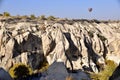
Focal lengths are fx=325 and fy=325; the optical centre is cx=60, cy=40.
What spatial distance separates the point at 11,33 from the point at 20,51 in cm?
473

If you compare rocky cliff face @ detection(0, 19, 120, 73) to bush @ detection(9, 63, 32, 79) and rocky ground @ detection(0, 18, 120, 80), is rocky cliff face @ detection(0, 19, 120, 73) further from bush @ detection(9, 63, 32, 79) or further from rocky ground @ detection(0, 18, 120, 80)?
bush @ detection(9, 63, 32, 79)

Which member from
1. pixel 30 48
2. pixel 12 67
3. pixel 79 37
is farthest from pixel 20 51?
pixel 79 37

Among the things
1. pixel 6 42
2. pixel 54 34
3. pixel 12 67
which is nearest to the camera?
pixel 12 67

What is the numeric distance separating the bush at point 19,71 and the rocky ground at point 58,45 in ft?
10.6

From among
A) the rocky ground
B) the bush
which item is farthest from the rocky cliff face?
the bush

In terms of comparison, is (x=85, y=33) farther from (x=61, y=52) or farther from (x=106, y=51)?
(x=61, y=52)

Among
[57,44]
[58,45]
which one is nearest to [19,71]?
[58,45]

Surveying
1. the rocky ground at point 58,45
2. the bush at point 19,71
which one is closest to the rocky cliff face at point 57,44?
the rocky ground at point 58,45

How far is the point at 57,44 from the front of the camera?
75.8m

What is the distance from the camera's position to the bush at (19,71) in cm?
6122

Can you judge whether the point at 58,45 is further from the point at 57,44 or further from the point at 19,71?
the point at 19,71

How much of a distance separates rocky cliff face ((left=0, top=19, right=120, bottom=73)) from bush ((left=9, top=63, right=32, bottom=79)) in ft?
10.8

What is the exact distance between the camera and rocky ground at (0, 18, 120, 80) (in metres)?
70.2

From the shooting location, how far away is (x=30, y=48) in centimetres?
7450
